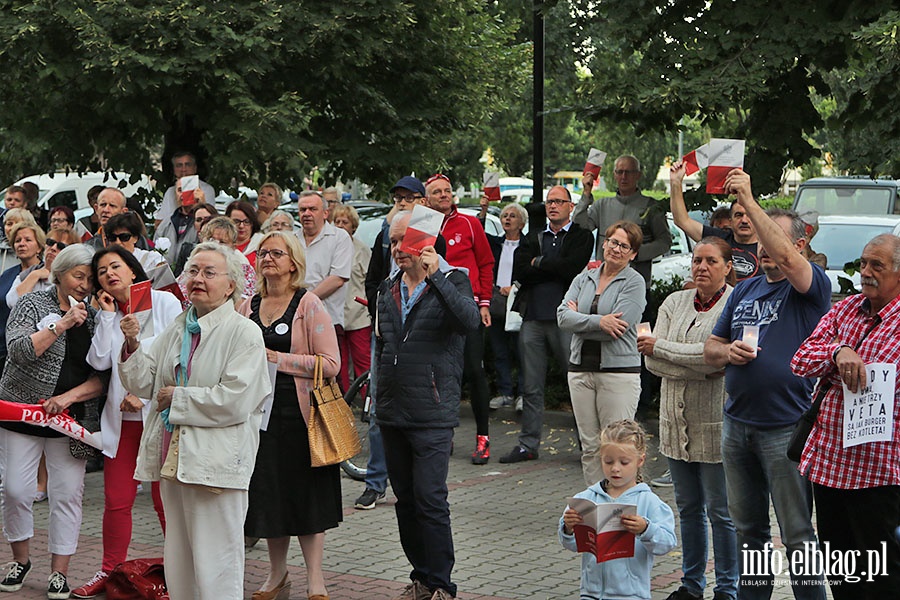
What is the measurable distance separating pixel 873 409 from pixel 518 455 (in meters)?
5.73

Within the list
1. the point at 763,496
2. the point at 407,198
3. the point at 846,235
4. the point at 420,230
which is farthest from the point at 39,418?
the point at 846,235

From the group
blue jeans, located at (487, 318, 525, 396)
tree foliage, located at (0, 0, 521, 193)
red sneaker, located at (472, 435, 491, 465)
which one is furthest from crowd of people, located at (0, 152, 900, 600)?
blue jeans, located at (487, 318, 525, 396)

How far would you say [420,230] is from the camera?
6.77 m

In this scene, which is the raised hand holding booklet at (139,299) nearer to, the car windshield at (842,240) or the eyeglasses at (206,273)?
the eyeglasses at (206,273)

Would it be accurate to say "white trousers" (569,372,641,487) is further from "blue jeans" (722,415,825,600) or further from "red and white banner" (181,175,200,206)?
"red and white banner" (181,175,200,206)

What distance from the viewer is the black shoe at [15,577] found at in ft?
25.1

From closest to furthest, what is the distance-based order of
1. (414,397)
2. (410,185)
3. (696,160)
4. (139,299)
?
(139,299), (414,397), (696,160), (410,185)

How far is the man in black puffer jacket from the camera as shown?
6918 mm

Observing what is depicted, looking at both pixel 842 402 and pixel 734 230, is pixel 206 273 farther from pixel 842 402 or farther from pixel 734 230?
pixel 734 230

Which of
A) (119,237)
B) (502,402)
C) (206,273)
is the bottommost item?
(502,402)

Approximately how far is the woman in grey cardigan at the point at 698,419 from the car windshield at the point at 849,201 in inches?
551

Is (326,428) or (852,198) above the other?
(852,198)

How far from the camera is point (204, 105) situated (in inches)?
520

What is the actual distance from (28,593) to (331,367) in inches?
89.2
